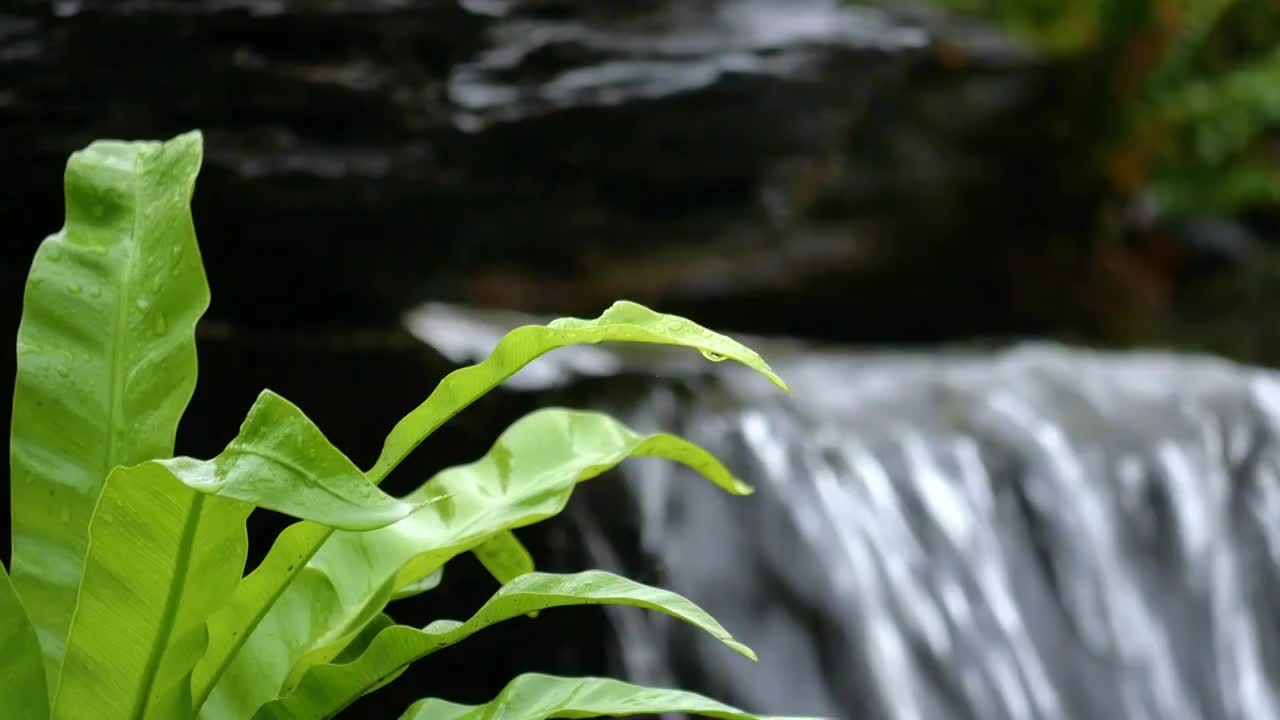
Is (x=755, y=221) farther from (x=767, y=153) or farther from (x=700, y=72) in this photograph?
(x=700, y=72)

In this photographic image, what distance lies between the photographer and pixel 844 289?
5051 millimetres

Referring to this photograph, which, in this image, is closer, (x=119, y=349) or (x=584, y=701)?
(x=584, y=701)

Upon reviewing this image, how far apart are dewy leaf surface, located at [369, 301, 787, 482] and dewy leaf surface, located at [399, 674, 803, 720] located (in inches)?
9.8

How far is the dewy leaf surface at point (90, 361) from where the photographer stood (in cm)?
122

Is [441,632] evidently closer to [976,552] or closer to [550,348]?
[550,348]

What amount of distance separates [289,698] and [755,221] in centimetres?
276

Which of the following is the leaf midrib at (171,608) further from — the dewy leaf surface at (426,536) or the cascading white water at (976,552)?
the cascading white water at (976,552)

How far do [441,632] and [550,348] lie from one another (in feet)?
0.97

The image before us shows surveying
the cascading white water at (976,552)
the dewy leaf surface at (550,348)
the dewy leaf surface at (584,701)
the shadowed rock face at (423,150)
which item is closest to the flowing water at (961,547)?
the cascading white water at (976,552)

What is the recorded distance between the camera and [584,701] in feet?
3.74

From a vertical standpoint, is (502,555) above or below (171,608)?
below

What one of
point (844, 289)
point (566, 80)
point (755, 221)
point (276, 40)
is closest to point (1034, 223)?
point (844, 289)

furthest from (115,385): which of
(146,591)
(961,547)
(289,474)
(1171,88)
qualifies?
(1171,88)

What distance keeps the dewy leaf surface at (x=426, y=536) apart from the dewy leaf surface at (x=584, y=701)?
→ 16 cm
